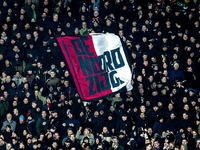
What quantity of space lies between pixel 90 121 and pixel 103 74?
1322mm

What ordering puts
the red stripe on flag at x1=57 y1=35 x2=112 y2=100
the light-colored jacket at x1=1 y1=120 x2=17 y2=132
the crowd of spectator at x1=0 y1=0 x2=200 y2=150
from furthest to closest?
1. the light-colored jacket at x1=1 y1=120 x2=17 y2=132
2. the crowd of spectator at x1=0 y1=0 x2=200 y2=150
3. the red stripe on flag at x1=57 y1=35 x2=112 y2=100

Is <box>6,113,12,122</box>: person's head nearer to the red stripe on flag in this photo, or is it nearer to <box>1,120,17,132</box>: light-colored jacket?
<box>1,120,17,132</box>: light-colored jacket

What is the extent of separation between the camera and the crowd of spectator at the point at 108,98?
30.4 ft

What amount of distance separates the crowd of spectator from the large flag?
0.44 metres

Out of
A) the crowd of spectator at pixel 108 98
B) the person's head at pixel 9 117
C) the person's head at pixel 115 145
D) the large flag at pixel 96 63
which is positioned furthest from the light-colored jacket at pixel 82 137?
the person's head at pixel 9 117

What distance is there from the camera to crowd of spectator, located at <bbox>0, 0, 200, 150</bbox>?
9266 mm

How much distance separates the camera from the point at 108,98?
10133 mm

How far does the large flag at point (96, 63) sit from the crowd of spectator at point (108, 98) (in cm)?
44

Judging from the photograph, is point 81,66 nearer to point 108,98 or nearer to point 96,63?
point 96,63

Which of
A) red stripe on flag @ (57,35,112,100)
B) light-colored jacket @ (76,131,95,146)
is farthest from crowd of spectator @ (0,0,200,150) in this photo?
red stripe on flag @ (57,35,112,100)

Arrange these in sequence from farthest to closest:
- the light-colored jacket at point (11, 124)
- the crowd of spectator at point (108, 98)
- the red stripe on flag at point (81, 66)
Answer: the light-colored jacket at point (11, 124) → the crowd of spectator at point (108, 98) → the red stripe on flag at point (81, 66)

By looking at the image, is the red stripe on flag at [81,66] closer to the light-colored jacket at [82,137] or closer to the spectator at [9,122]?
the light-colored jacket at [82,137]

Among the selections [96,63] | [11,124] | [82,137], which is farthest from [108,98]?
[11,124]

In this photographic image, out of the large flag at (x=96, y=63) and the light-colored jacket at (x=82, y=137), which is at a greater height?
the large flag at (x=96, y=63)
